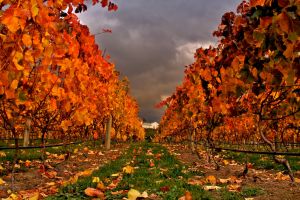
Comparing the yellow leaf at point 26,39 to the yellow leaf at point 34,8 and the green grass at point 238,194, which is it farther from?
the green grass at point 238,194

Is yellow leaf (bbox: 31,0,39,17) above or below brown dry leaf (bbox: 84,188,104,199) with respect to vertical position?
above

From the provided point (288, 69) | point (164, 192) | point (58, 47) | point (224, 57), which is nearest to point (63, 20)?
point (58, 47)

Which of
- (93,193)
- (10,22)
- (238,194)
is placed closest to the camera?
(10,22)

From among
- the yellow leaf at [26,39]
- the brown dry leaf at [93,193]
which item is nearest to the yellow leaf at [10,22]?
the yellow leaf at [26,39]

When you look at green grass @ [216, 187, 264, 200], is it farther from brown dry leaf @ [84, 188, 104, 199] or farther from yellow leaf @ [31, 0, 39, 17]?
yellow leaf @ [31, 0, 39, 17]

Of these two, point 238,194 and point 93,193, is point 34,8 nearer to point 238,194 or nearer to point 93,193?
point 93,193

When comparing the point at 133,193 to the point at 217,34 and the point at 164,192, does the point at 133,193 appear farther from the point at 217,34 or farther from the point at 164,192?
the point at 217,34

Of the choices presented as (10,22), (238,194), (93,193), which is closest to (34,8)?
(10,22)

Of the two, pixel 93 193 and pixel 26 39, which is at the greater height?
pixel 26 39

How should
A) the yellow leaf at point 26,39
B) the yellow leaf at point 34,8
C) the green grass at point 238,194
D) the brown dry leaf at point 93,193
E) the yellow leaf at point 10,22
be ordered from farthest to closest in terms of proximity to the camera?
1. the green grass at point 238,194
2. the brown dry leaf at point 93,193
3. the yellow leaf at point 26,39
4. the yellow leaf at point 34,8
5. the yellow leaf at point 10,22

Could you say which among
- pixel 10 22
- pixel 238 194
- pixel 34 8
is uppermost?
pixel 34 8

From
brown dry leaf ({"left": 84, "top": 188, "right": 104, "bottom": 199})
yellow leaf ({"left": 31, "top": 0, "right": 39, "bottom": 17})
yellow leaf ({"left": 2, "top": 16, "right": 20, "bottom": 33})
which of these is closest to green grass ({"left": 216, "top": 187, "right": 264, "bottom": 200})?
brown dry leaf ({"left": 84, "top": 188, "right": 104, "bottom": 199})

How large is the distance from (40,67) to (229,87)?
2834 mm

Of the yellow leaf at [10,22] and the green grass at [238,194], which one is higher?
the yellow leaf at [10,22]
